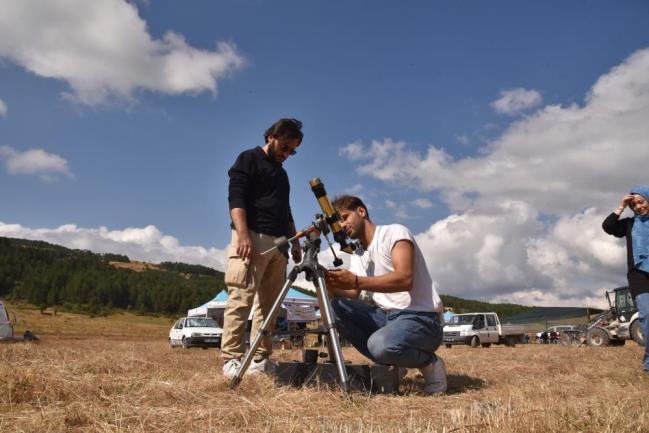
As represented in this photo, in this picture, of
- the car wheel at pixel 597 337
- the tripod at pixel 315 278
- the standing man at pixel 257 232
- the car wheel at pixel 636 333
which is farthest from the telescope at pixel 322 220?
the car wheel at pixel 597 337

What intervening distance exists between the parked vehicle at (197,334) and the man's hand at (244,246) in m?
18.8

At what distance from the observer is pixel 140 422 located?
215 cm

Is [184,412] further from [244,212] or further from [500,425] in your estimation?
[244,212]

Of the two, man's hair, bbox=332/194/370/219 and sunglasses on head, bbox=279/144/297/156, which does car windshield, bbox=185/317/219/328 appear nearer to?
sunglasses on head, bbox=279/144/297/156

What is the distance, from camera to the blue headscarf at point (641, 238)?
4.56 metres

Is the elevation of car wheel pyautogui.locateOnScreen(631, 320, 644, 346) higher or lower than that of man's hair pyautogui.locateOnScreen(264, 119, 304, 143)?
lower

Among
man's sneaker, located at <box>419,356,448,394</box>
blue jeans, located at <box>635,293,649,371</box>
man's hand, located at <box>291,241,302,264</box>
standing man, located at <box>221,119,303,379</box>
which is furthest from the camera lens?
man's hand, located at <box>291,241,302,264</box>

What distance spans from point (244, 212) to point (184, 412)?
181cm

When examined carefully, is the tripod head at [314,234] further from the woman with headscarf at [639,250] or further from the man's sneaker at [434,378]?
the woman with headscarf at [639,250]

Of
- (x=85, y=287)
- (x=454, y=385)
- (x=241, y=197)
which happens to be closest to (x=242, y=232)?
(x=241, y=197)

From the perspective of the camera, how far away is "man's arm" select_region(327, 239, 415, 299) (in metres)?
3.35

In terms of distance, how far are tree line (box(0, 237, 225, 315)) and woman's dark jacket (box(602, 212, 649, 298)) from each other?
95.6 metres

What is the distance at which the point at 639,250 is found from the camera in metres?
4.61

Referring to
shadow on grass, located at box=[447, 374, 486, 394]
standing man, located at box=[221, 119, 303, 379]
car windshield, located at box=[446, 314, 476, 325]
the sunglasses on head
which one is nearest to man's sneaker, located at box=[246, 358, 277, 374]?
standing man, located at box=[221, 119, 303, 379]
